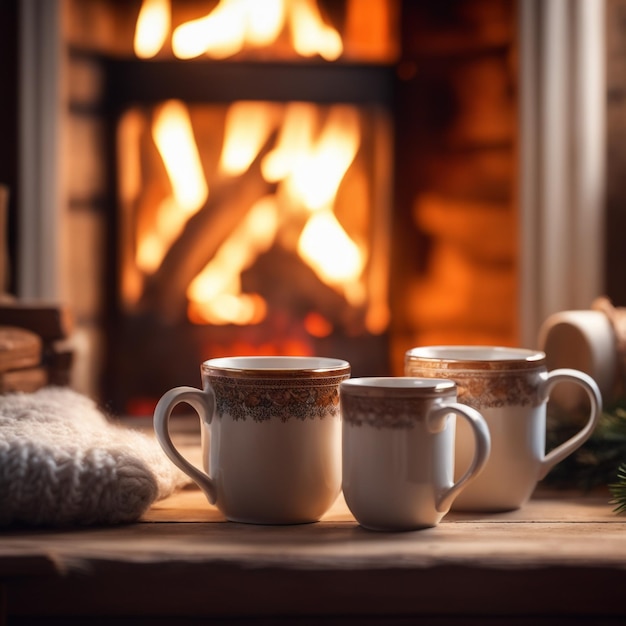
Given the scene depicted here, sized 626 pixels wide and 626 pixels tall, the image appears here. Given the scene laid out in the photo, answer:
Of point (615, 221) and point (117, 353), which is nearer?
point (615, 221)

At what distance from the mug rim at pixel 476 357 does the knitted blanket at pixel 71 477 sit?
0.72 feet

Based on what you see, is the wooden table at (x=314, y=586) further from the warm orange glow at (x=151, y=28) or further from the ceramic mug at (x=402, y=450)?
the warm orange glow at (x=151, y=28)

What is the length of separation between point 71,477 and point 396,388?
0.23 meters

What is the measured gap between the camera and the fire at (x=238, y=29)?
1793 millimetres

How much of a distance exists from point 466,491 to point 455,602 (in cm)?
14

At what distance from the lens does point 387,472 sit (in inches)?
23.1

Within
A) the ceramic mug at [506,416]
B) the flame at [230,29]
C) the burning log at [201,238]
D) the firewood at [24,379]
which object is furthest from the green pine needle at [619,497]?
the flame at [230,29]

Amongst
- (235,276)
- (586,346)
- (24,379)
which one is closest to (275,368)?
(586,346)

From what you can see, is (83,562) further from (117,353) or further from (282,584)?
(117,353)

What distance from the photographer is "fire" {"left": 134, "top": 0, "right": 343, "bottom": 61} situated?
179 centimetres

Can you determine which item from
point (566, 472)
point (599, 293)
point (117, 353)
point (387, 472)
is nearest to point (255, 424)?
point (387, 472)

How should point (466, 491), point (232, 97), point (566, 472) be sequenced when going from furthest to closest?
point (232, 97) → point (566, 472) → point (466, 491)

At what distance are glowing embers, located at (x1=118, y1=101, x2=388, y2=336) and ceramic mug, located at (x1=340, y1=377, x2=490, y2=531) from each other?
1221 mm

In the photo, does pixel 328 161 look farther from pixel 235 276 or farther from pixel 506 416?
pixel 506 416
